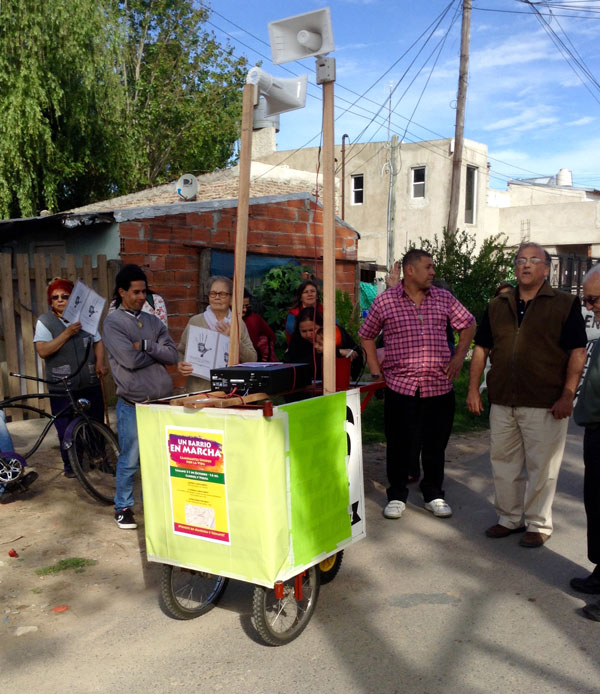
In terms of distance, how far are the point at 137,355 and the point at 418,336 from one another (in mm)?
2068

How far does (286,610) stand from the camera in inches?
144

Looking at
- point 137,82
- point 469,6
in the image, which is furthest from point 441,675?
point 137,82

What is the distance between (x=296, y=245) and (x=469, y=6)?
12.2 m

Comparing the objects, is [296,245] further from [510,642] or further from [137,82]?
[137,82]

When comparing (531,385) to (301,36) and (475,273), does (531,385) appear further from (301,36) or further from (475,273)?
(475,273)

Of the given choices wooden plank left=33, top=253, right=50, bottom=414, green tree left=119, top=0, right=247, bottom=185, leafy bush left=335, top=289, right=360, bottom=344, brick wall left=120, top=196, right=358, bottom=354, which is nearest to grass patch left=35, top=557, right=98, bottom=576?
wooden plank left=33, top=253, right=50, bottom=414

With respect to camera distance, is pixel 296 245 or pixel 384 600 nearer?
pixel 384 600

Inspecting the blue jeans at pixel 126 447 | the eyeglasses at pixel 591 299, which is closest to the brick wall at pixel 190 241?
the blue jeans at pixel 126 447

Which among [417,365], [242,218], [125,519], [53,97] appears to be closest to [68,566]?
[125,519]

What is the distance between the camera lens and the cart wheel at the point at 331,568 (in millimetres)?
3943

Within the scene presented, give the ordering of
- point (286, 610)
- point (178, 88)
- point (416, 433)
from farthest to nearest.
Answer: point (178, 88) < point (416, 433) < point (286, 610)

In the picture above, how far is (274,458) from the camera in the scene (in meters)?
3.20

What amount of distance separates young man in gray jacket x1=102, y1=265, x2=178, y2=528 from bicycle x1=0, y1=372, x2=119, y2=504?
75 cm

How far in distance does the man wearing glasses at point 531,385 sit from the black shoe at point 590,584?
0.66 m
